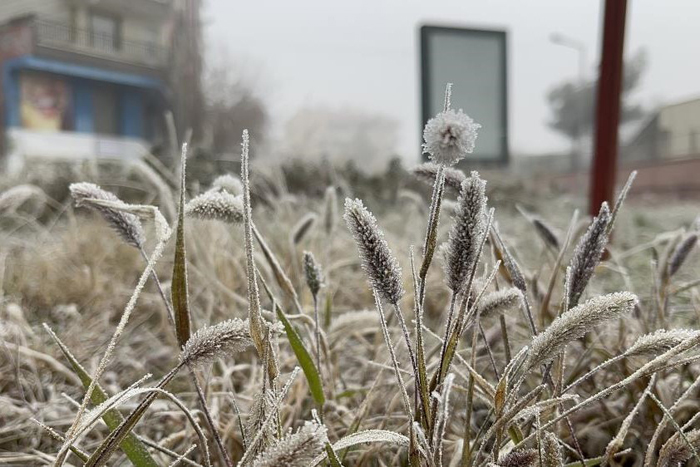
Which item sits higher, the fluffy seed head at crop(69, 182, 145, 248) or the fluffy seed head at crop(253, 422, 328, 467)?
the fluffy seed head at crop(69, 182, 145, 248)

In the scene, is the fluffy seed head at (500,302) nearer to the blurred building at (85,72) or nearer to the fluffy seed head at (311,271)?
the fluffy seed head at (311,271)

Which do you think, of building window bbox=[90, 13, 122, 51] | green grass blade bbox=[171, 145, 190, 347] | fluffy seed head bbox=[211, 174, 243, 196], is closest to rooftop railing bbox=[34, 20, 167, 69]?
building window bbox=[90, 13, 122, 51]

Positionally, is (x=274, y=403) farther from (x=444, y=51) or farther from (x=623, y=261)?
(x=444, y=51)

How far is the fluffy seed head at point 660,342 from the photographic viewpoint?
36cm

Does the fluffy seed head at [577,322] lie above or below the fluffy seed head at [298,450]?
above

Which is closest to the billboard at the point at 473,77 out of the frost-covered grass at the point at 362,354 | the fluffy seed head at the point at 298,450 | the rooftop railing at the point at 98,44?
the frost-covered grass at the point at 362,354

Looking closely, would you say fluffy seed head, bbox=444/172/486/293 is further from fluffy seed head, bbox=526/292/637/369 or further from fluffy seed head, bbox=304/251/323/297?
fluffy seed head, bbox=304/251/323/297

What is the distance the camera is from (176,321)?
408 millimetres

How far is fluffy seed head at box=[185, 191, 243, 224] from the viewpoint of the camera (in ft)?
1.29

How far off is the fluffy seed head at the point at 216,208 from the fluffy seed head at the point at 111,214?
46 mm

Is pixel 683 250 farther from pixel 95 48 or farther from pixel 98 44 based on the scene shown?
pixel 98 44

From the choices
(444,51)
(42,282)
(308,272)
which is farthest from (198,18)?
(308,272)

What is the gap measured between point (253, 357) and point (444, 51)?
9.78 ft

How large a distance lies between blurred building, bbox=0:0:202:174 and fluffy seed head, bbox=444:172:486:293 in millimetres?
10172
